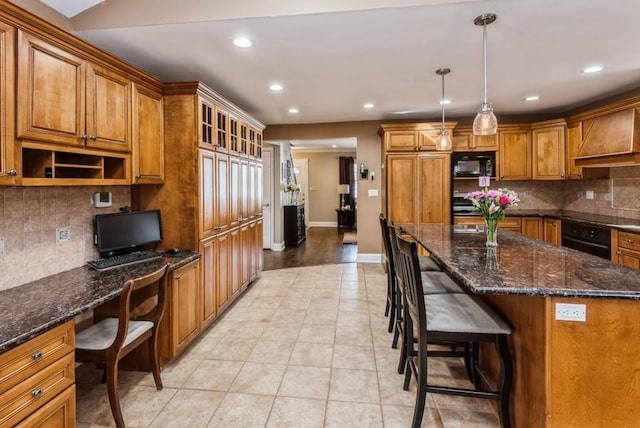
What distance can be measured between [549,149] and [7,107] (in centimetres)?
600

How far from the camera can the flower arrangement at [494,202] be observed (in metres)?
2.42

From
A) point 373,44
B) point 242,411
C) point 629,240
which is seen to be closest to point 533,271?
point 242,411

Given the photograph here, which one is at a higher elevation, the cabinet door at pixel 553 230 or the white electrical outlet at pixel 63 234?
the white electrical outlet at pixel 63 234

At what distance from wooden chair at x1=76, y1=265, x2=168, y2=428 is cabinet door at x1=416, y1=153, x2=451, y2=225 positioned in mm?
3984

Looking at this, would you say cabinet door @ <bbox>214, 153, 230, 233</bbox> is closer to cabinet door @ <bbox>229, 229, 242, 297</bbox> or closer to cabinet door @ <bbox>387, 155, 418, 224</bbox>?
cabinet door @ <bbox>229, 229, 242, 297</bbox>

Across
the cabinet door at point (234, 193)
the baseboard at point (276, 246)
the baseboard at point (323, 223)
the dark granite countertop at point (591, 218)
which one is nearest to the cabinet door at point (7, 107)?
the cabinet door at point (234, 193)

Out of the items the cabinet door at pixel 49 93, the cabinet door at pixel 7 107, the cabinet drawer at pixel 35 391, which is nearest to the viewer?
the cabinet drawer at pixel 35 391

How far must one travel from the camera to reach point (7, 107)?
1666 millimetres

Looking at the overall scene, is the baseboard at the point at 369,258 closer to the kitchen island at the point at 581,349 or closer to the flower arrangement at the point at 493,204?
the flower arrangement at the point at 493,204

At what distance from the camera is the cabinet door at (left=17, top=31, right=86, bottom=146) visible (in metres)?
1.74

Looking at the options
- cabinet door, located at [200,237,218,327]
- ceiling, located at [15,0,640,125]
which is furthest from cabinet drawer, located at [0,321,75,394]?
ceiling, located at [15,0,640,125]

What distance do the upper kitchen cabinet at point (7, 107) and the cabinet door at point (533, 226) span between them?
566 centimetres

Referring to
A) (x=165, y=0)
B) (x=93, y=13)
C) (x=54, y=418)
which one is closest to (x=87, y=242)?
(x=54, y=418)

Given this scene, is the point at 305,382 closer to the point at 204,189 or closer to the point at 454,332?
the point at 454,332
